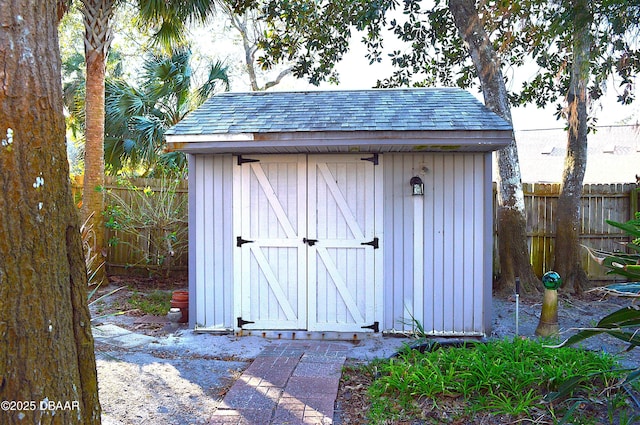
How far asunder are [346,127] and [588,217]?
531 cm

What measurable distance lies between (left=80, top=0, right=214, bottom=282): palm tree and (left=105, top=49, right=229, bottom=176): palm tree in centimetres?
217

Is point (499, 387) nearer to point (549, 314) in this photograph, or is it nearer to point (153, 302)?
point (549, 314)

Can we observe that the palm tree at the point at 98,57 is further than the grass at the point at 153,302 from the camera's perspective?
Yes

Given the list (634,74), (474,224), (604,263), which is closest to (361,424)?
(604,263)

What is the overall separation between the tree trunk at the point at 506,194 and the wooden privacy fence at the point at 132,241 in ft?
17.7

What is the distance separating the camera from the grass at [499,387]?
312cm

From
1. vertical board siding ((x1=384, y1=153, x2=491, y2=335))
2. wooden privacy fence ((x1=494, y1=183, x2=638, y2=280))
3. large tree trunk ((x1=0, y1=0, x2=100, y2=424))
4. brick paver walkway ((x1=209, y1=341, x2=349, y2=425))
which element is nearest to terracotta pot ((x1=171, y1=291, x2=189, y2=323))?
brick paver walkway ((x1=209, y1=341, x2=349, y2=425))

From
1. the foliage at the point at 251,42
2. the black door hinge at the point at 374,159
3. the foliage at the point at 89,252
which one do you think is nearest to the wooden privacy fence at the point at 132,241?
the foliage at the point at 89,252

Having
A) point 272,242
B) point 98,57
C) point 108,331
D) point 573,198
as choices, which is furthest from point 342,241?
point 98,57

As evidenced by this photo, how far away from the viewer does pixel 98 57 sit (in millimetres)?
8000

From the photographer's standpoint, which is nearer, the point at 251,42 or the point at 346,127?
the point at 346,127

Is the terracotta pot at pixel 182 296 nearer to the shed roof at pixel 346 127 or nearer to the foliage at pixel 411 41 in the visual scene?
the shed roof at pixel 346 127

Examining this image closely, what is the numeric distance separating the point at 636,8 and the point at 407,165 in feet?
12.1

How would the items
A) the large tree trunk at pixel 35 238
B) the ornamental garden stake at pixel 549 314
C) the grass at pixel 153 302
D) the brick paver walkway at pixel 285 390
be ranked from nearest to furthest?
the large tree trunk at pixel 35 238 < the brick paver walkway at pixel 285 390 < the ornamental garden stake at pixel 549 314 < the grass at pixel 153 302
